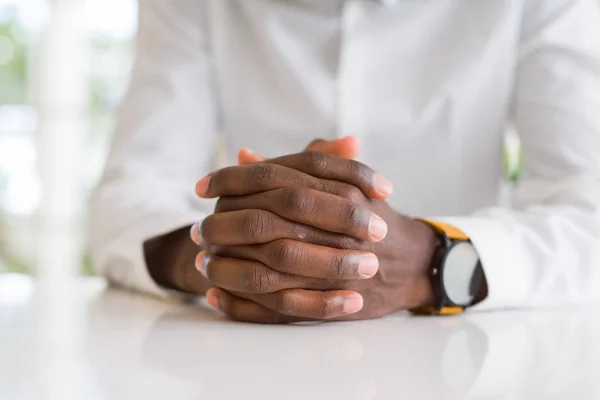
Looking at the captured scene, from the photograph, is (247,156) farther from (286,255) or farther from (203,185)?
(286,255)

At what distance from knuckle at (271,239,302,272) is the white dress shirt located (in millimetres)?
454

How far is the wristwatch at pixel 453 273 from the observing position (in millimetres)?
979

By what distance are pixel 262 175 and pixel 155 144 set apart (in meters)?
0.62

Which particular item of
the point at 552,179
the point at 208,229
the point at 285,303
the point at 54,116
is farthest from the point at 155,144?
the point at 54,116

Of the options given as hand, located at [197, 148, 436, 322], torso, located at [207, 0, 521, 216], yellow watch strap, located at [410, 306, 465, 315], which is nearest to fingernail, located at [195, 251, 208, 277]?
hand, located at [197, 148, 436, 322]

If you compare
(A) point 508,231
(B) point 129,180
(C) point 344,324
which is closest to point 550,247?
(A) point 508,231

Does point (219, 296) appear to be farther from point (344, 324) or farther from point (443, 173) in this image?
point (443, 173)

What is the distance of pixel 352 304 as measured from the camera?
2.92ft

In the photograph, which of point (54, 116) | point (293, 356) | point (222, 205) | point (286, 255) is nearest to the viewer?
point (293, 356)

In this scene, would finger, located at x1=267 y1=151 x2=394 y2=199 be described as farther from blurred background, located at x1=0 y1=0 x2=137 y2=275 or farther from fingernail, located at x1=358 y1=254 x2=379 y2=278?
blurred background, located at x1=0 y1=0 x2=137 y2=275

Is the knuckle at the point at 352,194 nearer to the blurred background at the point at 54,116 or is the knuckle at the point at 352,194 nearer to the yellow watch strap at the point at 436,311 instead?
the yellow watch strap at the point at 436,311

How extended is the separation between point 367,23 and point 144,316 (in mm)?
838

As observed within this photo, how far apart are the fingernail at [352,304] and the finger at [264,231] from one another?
65 mm

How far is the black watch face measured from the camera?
3.23ft
